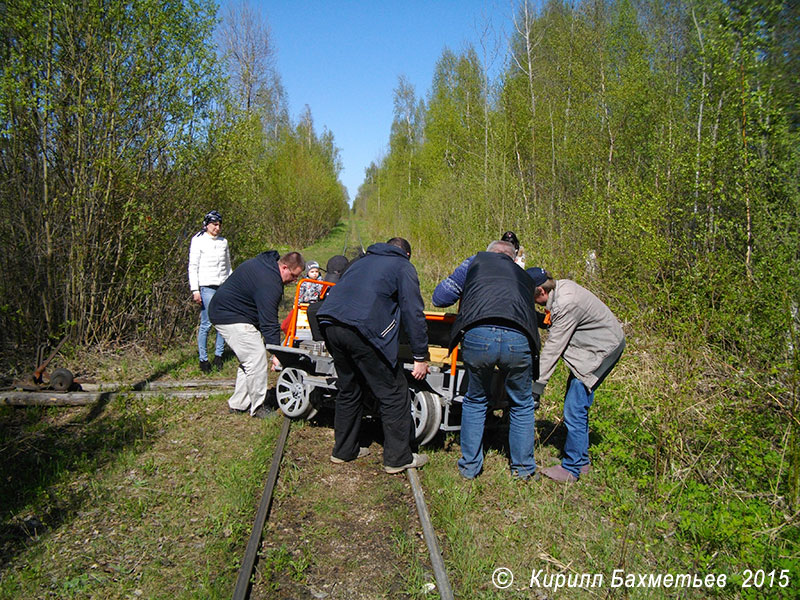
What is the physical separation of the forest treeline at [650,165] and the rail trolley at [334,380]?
7.74ft

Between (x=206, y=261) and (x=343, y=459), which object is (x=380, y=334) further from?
(x=206, y=261)

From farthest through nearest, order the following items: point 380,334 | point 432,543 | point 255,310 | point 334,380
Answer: point 255,310, point 334,380, point 380,334, point 432,543

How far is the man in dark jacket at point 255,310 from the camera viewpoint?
6301 millimetres

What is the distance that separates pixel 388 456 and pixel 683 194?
6274 mm

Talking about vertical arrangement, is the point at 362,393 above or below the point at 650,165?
below

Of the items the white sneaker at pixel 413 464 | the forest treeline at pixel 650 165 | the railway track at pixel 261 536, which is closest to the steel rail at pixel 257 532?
the railway track at pixel 261 536

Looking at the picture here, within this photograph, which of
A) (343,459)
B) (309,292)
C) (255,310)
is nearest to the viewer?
(343,459)

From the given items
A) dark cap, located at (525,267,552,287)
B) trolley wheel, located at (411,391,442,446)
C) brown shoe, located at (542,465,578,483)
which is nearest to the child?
trolley wheel, located at (411,391,442,446)

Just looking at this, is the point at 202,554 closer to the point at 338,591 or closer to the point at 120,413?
the point at 338,591

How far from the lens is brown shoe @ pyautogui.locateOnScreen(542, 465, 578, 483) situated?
5.20m

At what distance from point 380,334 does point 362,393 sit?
2.94ft

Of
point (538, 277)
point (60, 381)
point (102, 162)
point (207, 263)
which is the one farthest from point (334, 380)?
point (102, 162)

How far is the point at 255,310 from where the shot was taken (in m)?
6.61

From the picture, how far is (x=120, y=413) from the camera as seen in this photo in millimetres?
6637
